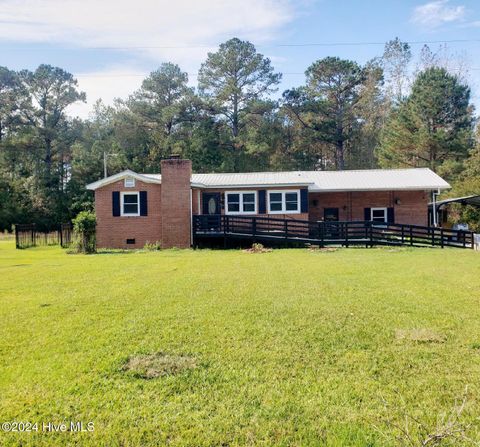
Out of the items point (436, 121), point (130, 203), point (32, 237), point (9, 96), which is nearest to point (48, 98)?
point (9, 96)

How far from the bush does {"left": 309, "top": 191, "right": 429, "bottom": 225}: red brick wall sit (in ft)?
39.3

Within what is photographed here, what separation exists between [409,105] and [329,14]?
21567 mm

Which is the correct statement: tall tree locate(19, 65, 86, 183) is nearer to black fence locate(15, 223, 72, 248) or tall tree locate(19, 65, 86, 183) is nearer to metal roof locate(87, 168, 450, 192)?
black fence locate(15, 223, 72, 248)

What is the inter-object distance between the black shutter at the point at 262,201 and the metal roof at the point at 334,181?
0.49 meters

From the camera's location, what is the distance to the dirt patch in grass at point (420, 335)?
4613mm

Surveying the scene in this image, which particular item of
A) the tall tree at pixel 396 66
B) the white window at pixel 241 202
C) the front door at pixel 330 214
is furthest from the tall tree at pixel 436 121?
the white window at pixel 241 202

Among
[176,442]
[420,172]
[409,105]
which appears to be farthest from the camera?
[409,105]

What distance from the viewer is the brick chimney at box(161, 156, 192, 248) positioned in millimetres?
18859

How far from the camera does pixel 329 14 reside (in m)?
15.0

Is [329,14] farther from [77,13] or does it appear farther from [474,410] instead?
[474,410]

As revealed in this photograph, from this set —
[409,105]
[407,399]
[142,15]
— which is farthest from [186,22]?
[409,105]

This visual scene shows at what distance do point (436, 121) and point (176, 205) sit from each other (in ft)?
82.0

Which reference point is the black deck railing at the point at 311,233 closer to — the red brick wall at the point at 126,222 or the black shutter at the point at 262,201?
the black shutter at the point at 262,201

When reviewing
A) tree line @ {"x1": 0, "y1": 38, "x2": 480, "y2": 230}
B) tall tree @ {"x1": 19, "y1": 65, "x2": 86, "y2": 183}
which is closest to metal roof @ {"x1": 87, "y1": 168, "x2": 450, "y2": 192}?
tree line @ {"x1": 0, "y1": 38, "x2": 480, "y2": 230}
